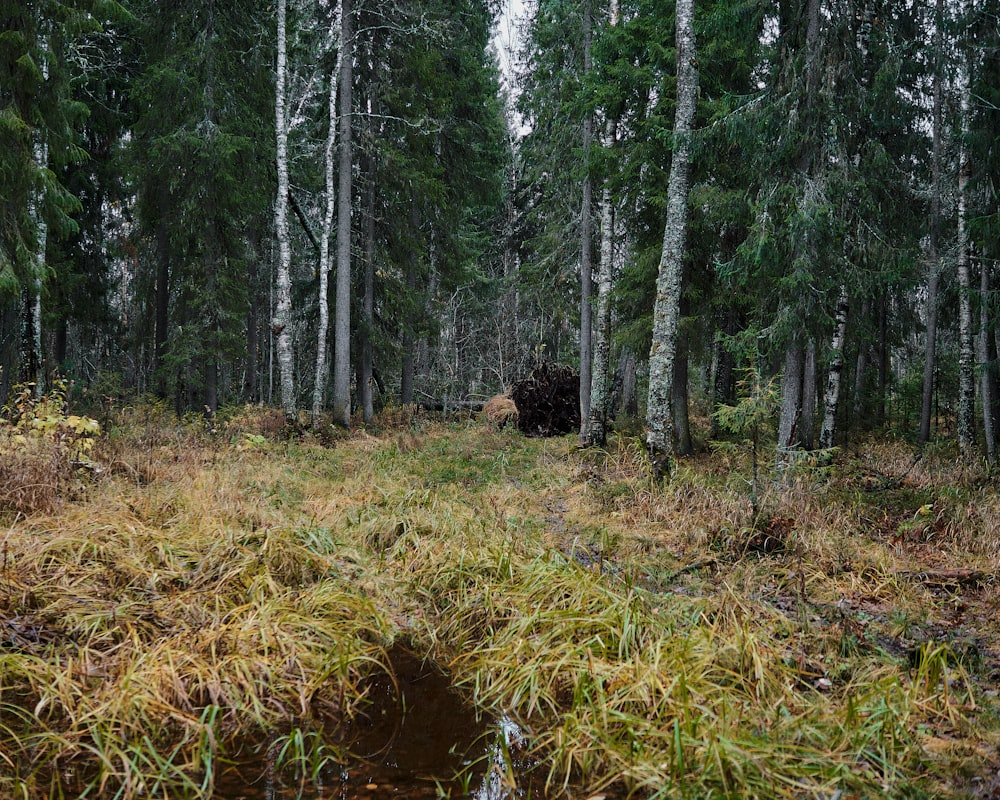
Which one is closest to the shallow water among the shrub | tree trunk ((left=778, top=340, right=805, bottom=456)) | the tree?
the shrub

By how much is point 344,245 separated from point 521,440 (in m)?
6.37

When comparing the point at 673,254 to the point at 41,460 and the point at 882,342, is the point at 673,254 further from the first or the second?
the point at 882,342

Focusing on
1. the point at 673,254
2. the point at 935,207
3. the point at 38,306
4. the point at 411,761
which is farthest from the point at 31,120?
the point at 935,207

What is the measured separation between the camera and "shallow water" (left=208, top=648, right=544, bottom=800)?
107 inches

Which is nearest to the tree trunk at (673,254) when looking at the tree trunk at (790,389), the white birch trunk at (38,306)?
the tree trunk at (790,389)

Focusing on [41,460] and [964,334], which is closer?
[41,460]

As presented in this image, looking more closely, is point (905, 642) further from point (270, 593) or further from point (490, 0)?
point (490, 0)

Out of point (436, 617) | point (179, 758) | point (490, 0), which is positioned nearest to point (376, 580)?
point (436, 617)

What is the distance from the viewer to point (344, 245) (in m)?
14.8

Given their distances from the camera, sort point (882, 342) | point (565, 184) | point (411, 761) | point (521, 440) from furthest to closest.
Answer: point (882, 342) → point (565, 184) → point (521, 440) → point (411, 761)

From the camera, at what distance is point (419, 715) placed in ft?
11.1

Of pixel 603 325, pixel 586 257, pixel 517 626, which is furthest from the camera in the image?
pixel 586 257

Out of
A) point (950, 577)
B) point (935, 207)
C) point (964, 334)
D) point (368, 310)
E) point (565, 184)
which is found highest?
point (565, 184)

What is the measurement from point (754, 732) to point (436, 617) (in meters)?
2.35
